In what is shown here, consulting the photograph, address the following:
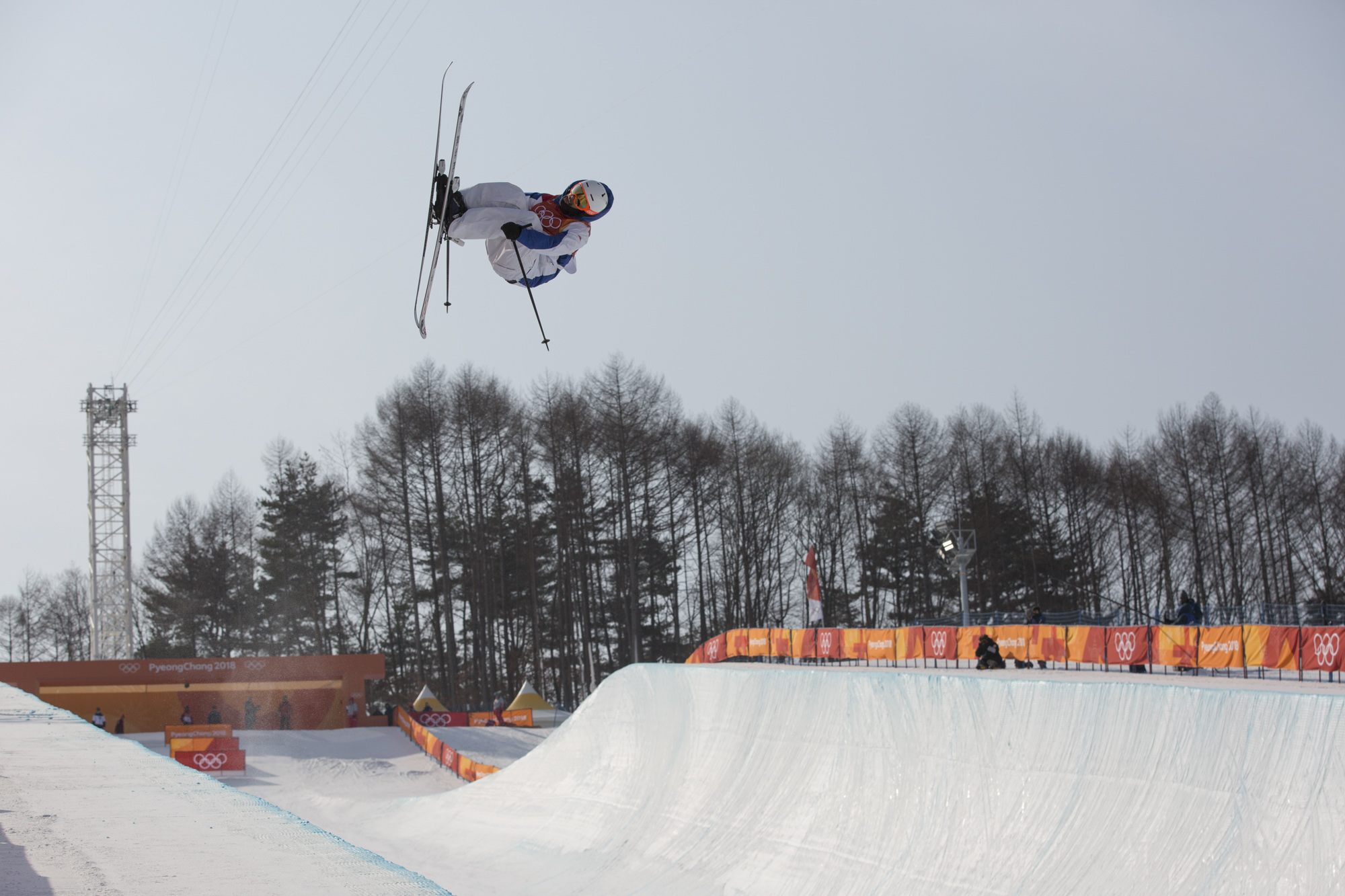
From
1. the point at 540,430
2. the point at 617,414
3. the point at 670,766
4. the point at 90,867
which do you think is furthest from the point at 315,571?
the point at 90,867

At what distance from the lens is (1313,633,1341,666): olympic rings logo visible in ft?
41.7

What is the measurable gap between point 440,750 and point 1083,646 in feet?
59.7

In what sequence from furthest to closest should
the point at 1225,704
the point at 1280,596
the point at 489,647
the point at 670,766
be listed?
the point at 489,647, the point at 1280,596, the point at 670,766, the point at 1225,704

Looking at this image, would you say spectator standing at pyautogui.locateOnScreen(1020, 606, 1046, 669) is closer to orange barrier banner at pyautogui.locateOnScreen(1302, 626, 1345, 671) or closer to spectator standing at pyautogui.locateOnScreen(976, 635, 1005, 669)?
spectator standing at pyautogui.locateOnScreen(976, 635, 1005, 669)

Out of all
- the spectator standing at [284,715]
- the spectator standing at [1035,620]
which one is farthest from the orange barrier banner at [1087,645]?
the spectator standing at [284,715]

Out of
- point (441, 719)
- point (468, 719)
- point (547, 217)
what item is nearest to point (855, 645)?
point (547, 217)

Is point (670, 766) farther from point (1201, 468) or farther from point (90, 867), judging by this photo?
point (1201, 468)

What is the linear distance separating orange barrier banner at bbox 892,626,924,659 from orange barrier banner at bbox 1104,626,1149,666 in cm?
439

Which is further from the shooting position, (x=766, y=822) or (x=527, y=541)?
(x=527, y=541)

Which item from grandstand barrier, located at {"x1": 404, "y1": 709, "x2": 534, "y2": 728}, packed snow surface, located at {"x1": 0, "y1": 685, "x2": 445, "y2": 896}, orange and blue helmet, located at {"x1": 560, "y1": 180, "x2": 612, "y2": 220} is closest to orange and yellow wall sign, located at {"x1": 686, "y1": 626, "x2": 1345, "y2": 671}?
orange and blue helmet, located at {"x1": 560, "y1": 180, "x2": 612, "y2": 220}

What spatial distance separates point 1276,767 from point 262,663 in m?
35.0

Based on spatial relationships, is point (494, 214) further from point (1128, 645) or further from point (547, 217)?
point (1128, 645)

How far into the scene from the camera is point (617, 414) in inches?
1657

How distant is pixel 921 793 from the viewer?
10414mm
